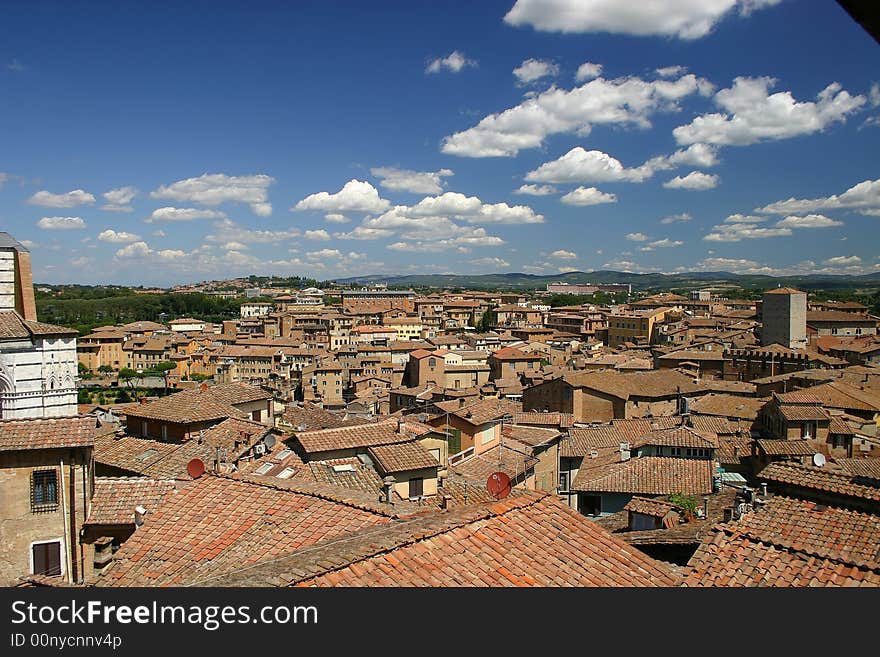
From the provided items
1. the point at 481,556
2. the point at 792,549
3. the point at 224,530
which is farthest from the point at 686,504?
the point at 481,556

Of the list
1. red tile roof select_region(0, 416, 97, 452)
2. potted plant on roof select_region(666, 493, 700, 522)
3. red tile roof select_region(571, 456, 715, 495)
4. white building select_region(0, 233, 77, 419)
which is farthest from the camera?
red tile roof select_region(571, 456, 715, 495)

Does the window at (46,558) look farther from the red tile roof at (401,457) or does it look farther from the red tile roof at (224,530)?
the red tile roof at (401,457)

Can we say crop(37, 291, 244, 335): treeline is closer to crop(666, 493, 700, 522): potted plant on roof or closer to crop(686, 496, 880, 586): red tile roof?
crop(666, 493, 700, 522): potted plant on roof

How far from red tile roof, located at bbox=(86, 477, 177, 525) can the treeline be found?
82.1m

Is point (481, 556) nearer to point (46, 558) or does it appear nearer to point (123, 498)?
point (123, 498)

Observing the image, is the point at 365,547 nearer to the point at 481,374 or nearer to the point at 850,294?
the point at 481,374

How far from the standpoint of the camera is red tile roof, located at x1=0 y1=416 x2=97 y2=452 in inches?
273

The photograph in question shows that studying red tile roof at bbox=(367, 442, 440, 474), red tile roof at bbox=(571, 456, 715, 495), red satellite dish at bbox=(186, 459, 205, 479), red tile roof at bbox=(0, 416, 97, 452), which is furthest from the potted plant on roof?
red tile roof at bbox=(0, 416, 97, 452)

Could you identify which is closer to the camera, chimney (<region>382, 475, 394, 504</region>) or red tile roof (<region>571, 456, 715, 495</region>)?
chimney (<region>382, 475, 394, 504</region>)

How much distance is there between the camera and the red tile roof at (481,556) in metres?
3.77

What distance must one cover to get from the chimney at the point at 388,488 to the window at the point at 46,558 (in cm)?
367

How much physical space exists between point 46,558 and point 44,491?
0.69m

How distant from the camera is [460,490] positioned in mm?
12297

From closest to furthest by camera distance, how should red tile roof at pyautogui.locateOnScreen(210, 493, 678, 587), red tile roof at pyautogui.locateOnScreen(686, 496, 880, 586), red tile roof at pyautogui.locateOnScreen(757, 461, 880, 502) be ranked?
1. red tile roof at pyautogui.locateOnScreen(210, 493, 678, 587)
2. red tile roof at pyautogui.locateOnScreen(686, 496, 880, 586)
3. red tile roof at pyautogui.locateOnScreen(757, 461, 880, 502)
